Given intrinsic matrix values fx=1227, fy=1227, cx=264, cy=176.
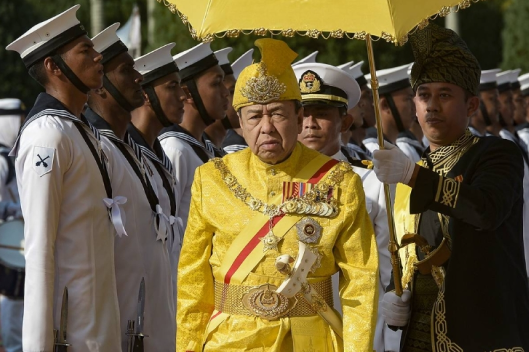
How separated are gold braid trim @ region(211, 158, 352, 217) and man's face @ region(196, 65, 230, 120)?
3825mm

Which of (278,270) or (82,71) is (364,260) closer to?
(278,270)

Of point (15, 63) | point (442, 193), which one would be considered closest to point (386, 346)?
point (442, 193)

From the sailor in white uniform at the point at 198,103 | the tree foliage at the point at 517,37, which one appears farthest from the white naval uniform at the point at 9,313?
the tree foliage at the point at 517,37

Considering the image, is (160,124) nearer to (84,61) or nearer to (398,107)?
(84,61)

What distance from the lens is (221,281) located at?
5441 mm

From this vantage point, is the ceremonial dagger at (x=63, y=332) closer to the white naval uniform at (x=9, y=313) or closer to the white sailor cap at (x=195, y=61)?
the white sailor cap at (x=195, y=61)

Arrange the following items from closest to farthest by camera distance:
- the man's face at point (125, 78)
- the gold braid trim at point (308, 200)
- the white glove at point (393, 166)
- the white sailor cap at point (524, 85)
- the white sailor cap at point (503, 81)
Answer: the gold braid trim at point (308, 200)
the white glove at point (393, 166)
the man's face at point (125, 78)
the white sailor cap at point (503, 81)
the white sailor cap at point (524, 85)

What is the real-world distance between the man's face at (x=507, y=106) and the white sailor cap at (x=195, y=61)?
22.5ft

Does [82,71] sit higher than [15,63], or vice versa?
[15,63]

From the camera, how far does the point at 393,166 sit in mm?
5492

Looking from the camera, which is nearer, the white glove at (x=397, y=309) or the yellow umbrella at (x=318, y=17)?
the yellow umbrella at (x=318, y=17)

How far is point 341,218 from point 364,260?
0.21 meters

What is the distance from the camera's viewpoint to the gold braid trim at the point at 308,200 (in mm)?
5395

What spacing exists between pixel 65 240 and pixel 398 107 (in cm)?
587
